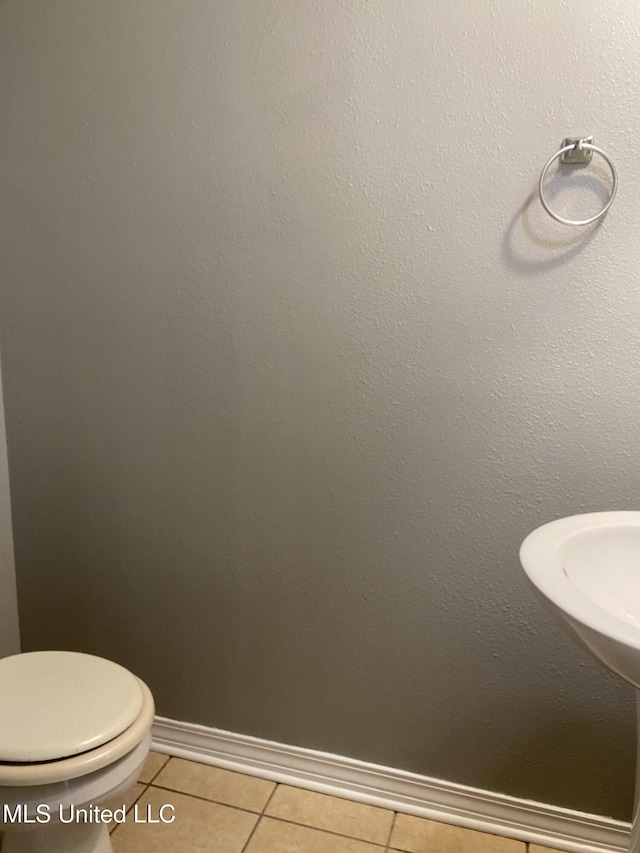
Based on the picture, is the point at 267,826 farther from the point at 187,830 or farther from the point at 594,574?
the point at 594,574

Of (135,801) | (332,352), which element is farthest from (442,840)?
(332,352)

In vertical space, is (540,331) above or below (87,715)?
above

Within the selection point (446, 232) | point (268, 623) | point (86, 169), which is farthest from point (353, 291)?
point (268, 623)

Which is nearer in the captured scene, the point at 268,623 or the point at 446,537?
the point at 446,537

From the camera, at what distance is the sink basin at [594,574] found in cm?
70

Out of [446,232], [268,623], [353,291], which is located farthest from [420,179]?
[268,623]

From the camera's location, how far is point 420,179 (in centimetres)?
134

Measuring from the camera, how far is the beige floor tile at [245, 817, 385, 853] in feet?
4.71

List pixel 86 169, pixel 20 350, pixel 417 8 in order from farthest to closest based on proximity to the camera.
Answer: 1. pixel 20 350
2. pixel 86 169
3. pixel 417 8

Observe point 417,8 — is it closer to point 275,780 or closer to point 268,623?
point 268,623

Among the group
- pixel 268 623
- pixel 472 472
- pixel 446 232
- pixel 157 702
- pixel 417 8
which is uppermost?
pixel 417 8

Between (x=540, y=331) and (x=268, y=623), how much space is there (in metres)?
0.92

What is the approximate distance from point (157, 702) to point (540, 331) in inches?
52.6

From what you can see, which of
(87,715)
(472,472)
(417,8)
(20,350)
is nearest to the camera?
(87,715)
